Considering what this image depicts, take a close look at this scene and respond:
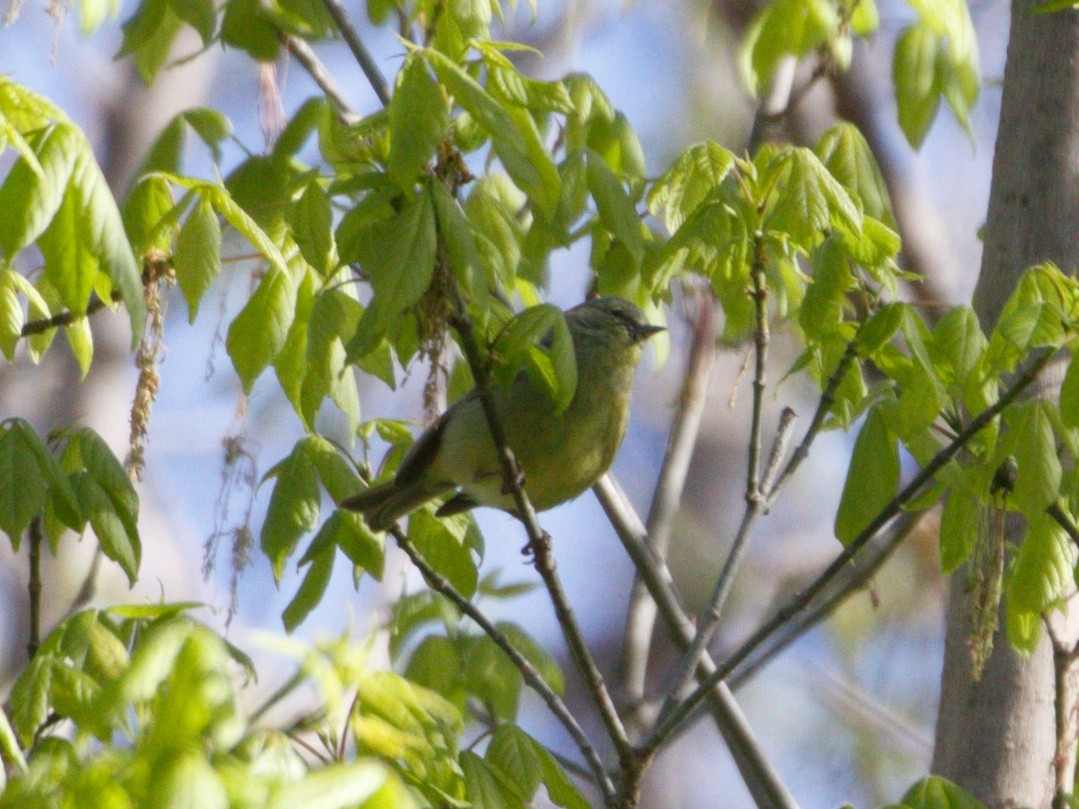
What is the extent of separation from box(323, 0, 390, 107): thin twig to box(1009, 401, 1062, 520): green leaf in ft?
7.02

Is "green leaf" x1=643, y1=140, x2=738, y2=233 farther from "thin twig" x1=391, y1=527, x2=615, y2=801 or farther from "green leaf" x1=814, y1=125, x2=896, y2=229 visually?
"thin twig" x1=391, y1=527, x2=615, y2=801

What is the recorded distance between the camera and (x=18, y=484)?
313cm

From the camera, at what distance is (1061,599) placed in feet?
10.7

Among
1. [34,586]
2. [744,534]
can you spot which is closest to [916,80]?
[744,534]

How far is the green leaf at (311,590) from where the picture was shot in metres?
3.76

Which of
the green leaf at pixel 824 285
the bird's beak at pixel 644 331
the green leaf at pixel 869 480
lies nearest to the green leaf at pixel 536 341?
the green leaf at pixel 824 285

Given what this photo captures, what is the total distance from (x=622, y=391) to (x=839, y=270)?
1675 millimetres

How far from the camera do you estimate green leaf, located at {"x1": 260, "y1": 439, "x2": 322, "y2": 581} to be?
358 centimetres

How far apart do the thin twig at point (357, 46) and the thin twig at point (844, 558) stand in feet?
6.50

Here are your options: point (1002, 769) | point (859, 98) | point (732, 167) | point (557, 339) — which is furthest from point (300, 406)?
point (859, 98)

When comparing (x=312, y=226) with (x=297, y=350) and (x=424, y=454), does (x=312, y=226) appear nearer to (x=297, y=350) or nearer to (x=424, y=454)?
(x=297, y=350)

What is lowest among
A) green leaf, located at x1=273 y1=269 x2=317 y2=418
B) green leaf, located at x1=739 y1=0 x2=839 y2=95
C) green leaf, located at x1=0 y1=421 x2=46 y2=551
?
green leaf, located at x1=0 y1=421 x2=46 y2=551

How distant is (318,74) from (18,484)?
2.12 metres

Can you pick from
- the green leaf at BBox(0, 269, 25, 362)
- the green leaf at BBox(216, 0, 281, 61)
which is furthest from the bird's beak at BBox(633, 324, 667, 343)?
the green leaf at BBox(0, 269, 25, 362)
